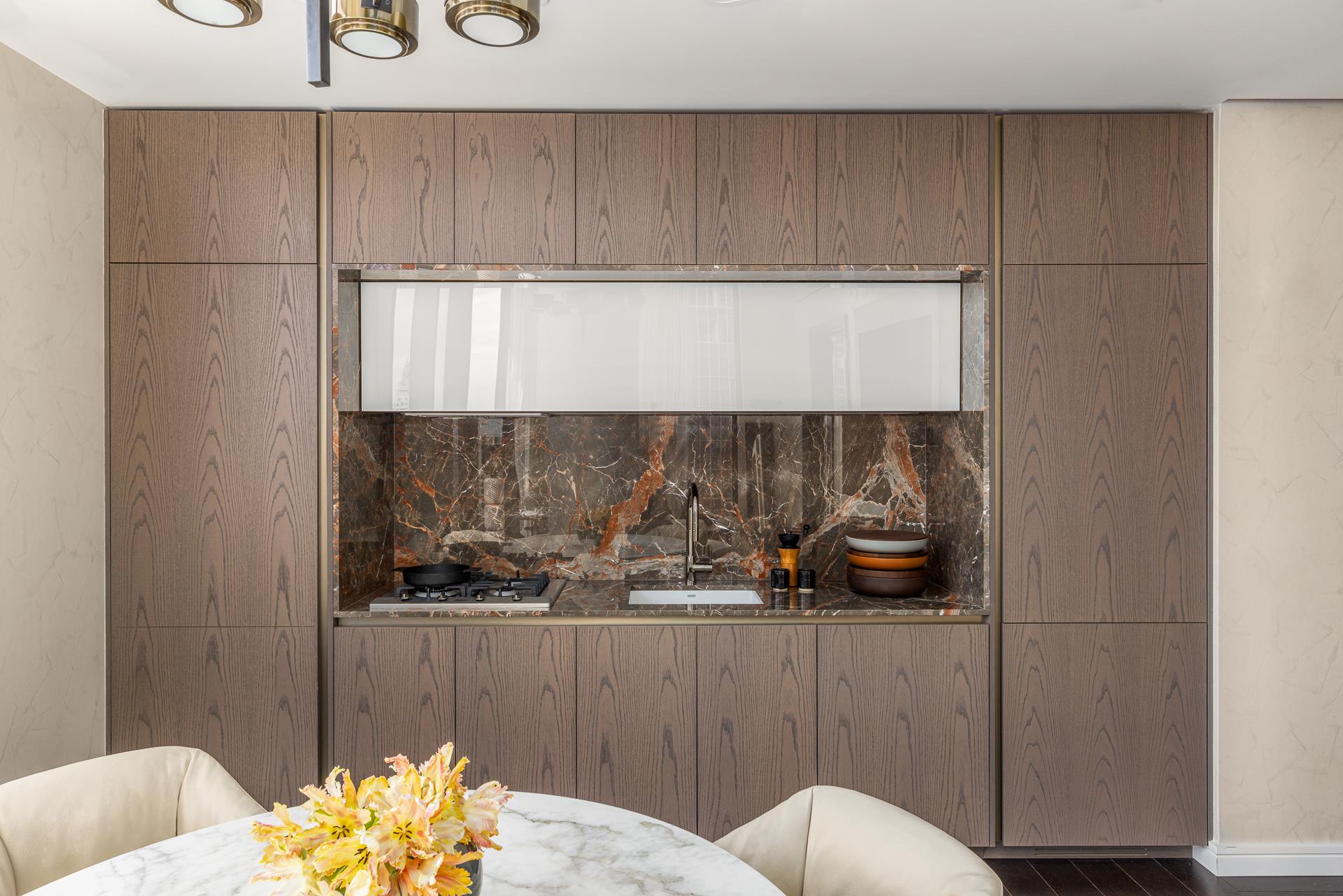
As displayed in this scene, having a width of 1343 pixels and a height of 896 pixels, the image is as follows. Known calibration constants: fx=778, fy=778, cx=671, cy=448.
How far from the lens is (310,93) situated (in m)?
2.68

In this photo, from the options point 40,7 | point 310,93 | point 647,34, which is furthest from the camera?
point 310,93

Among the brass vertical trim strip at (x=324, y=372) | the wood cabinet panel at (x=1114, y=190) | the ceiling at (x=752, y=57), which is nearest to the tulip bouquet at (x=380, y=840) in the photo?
the brass vertical trim strip at (x=324, y=372)

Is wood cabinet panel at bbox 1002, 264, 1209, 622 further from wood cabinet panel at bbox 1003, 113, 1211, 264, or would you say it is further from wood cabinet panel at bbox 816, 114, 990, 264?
wood cabinet panel at bbox 816, 114, 990, 264

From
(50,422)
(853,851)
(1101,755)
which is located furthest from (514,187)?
(1101,755)

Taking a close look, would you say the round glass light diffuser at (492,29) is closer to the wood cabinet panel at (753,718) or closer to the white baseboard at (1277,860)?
the wood cabinet panel at (753,718)

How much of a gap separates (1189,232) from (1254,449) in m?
0.81

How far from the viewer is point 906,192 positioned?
2805 millimetres

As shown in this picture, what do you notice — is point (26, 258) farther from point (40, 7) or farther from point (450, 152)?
point (450, 152)

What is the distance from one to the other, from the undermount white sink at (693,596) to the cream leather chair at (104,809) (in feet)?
5.44

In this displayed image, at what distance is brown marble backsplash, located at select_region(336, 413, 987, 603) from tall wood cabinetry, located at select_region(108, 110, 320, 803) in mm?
609

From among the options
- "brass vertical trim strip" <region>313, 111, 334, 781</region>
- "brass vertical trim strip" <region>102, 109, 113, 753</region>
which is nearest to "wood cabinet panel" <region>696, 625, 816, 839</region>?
"brass vertical trim strip" <region>313, 111, 334, 781</region>

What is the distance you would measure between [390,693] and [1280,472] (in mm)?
3256

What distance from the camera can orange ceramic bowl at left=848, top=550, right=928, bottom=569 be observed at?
116 inches

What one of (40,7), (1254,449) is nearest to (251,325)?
(40,7)
